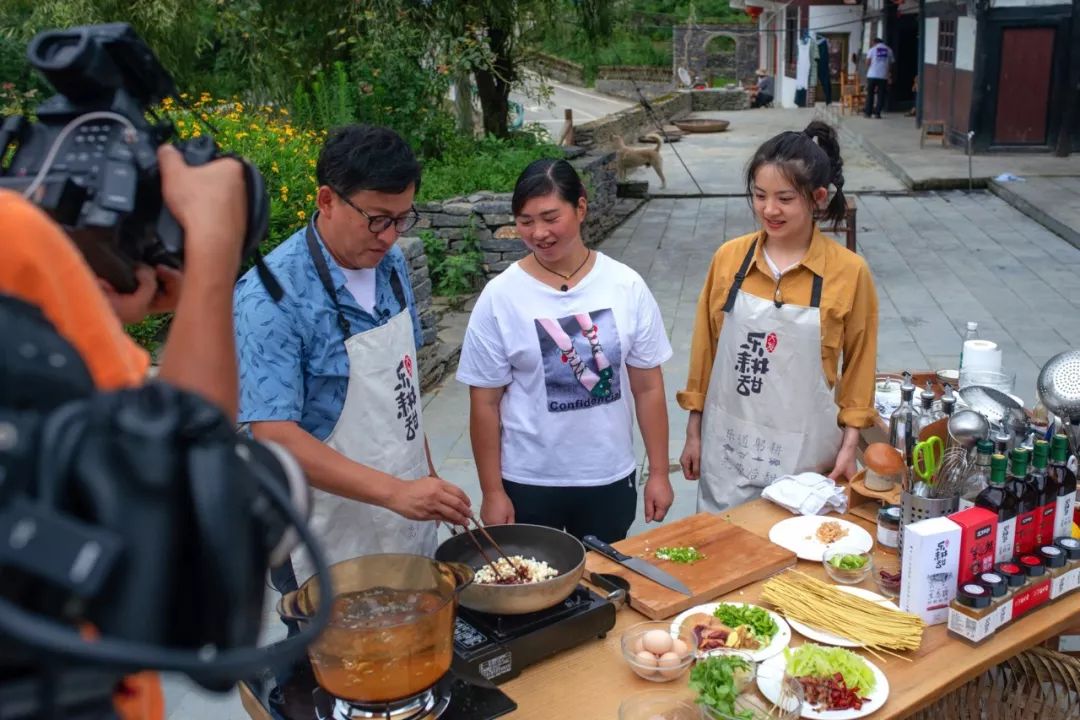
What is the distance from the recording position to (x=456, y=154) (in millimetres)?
10617

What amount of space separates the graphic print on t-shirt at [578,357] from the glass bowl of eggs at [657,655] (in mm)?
1005

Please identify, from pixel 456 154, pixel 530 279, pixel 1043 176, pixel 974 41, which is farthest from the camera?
pixel 974 41

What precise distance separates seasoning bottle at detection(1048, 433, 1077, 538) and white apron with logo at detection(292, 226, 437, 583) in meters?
1.76

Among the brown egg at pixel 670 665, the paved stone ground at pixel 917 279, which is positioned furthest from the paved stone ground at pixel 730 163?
the brown egg at pixel 670 665

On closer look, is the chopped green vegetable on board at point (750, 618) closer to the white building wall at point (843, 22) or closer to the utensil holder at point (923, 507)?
the utensil holder at point (923, 507)

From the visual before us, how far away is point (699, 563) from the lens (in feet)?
8.95

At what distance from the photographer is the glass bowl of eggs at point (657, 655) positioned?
2221 millimetres

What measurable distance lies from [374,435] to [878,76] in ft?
72.4

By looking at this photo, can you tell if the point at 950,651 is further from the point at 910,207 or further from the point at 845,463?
the point at 910,207

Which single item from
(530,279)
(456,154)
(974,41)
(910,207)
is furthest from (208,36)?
(974,41)

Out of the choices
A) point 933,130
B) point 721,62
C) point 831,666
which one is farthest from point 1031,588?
point 721,62

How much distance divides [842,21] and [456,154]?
20.4m

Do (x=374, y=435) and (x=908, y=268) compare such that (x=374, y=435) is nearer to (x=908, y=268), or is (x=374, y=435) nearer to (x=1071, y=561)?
(x=1071, y=561)

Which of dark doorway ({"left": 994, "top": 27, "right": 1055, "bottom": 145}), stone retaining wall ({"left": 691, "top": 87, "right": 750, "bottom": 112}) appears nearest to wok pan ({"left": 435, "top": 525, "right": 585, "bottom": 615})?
dark doorway ({"left": 994, "top": 27, "right": 1055, "bottom": 145})
